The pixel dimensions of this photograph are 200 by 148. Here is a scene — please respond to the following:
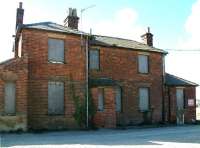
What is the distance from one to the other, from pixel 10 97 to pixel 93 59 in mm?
7631

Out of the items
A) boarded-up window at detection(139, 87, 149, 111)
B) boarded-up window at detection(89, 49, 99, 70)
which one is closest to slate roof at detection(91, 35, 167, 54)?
boarded-up window at detection(89, 49, 99, 70)

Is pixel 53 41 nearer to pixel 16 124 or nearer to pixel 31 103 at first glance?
pixel 31 103

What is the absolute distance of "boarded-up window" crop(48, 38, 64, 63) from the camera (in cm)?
2464

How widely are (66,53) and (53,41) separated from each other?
4.03 ft

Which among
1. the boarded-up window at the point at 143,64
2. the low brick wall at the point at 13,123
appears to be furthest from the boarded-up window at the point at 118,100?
the low brick wall at the point at 13,123

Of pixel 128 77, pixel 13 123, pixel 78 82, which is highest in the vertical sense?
pixel 128 77

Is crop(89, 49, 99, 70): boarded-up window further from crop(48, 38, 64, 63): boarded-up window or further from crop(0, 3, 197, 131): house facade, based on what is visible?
crop(48, 38, 64, 63): boarded-up window

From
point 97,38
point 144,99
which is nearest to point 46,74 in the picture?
point 97,38

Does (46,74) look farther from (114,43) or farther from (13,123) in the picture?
(114,43)

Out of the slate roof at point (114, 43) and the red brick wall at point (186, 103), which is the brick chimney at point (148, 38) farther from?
the red brick wall at point (186, 103)

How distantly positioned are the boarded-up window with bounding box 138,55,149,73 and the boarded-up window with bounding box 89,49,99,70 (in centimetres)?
432

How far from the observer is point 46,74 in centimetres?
2420

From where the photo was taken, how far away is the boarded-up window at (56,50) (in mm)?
24641

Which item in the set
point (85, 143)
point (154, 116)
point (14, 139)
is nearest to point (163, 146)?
point (85, 143)
